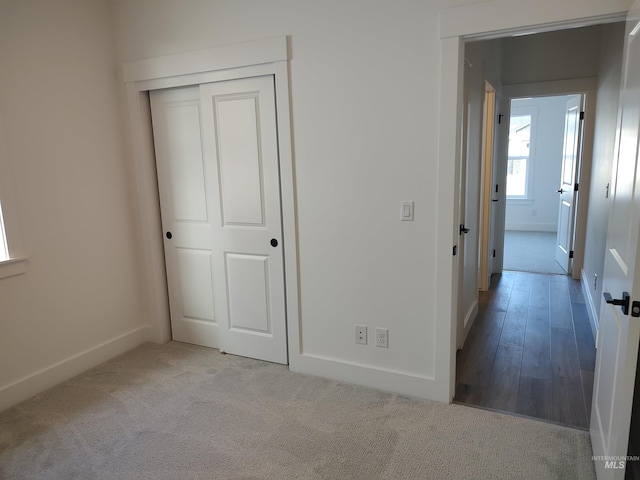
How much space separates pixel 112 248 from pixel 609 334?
10.5 feet

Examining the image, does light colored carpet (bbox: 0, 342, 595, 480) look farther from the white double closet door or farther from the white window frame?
the white window frame

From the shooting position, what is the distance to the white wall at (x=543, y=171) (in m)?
7.95

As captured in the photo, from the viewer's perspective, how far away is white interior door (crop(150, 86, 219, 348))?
125 inches

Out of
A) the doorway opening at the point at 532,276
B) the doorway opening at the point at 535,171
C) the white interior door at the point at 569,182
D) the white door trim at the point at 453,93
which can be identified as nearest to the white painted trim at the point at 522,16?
the white door trim at the point at 453,93

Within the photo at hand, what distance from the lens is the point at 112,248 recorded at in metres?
3.29

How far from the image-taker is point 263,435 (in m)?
2.29

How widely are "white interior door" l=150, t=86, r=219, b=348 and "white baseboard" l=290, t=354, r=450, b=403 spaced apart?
35.3 inches

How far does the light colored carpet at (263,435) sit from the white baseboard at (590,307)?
60.8 inches

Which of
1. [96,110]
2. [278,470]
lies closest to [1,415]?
[278,470]

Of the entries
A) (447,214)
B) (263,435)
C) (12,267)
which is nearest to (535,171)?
(447,214)

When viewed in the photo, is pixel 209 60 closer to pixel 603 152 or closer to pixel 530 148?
pixel 603 152

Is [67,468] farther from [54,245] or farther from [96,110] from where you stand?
[96,110]

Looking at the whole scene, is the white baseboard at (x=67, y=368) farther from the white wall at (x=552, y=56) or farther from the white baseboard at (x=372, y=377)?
the white wall at (x=552, y=56)

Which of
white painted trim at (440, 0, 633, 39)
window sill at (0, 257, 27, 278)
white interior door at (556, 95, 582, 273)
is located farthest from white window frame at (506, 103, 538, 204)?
window sill at (0, 257, 27, 278)
